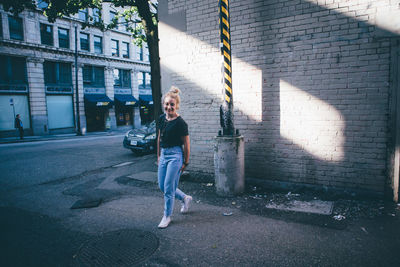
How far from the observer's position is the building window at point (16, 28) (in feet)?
69.5

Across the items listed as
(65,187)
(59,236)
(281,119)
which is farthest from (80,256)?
(281,119)

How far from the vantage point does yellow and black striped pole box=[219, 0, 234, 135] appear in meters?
4.72

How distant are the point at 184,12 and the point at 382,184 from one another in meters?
5.61

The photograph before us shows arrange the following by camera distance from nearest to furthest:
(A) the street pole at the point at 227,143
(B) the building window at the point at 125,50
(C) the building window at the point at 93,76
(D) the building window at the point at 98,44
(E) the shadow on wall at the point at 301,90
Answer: (E) the shadow on wall at the point at 301,90 → (A) the street pole at the point at 227,143 → (C) the building window at the point at 93,76 → (D) the building window at the point at 98,44 → (B) the building window at the point at 125,50

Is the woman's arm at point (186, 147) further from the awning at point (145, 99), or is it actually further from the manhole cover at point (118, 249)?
the awning at point (145, 99)

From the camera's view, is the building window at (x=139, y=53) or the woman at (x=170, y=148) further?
the building window at (x=139, y=53)

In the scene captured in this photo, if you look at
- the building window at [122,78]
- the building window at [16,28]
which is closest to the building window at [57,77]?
the building window at [16,28]

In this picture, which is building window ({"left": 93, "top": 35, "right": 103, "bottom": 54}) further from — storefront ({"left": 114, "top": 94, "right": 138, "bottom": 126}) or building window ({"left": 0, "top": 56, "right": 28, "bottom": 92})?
building window ({"left": 0, "top": 56, "right": 28, "bottom": 92})

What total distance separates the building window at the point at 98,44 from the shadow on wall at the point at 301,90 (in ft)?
85.9

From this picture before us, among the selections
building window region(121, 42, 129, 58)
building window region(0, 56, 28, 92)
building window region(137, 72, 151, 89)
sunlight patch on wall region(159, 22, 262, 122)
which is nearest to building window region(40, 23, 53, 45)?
building window region(0, 56, 28, 92)

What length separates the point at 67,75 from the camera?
83.4ft

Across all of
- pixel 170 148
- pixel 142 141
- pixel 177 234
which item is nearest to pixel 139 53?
pixel 142 141

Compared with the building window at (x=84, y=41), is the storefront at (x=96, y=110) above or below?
below

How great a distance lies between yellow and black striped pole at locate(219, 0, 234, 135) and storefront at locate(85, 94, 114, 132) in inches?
991
